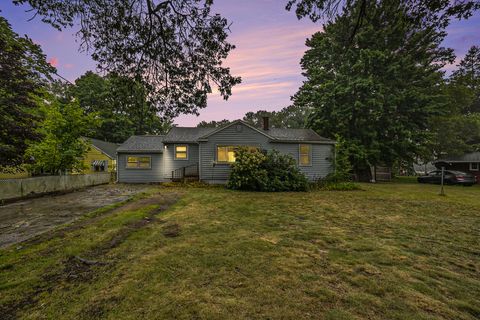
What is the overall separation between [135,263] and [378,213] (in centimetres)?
761

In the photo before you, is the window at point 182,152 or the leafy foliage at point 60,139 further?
the window at point 182,152

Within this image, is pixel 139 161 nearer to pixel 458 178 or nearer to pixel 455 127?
pixel 458 178

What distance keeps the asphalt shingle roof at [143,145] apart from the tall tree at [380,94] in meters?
14.8

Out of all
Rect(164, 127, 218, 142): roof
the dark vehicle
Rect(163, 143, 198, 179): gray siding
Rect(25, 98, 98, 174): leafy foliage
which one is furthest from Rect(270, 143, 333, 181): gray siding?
Rect(25, 98, 98, 174): leafy foliage

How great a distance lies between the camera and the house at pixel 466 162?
19780 mm

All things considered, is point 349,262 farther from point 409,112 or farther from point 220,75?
point 409,112

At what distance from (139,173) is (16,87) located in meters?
10.4

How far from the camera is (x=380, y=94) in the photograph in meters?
16.8

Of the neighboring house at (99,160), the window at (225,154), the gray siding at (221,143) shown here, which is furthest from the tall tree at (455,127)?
the neighboring house at (99,160)

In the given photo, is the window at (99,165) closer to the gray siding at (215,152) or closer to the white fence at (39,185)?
the white fence at (39,185)

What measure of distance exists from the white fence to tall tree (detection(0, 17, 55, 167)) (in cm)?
203

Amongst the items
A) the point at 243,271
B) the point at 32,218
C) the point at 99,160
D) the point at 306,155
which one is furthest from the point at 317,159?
the point at 99,160

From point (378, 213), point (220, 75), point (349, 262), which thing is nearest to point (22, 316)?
point (349, 262)

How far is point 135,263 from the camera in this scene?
3305 mm
